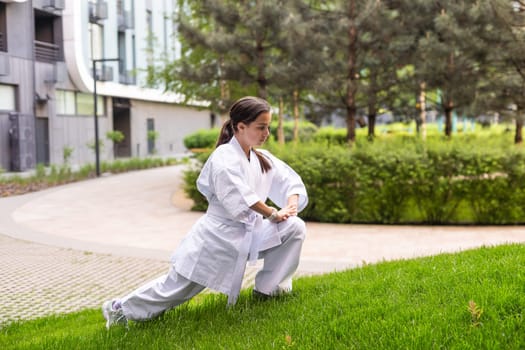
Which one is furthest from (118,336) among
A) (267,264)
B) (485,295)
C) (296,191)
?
(485,295)

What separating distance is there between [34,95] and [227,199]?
80.5 feet

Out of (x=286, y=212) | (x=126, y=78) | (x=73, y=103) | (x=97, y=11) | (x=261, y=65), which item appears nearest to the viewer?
(x=286, y=212)

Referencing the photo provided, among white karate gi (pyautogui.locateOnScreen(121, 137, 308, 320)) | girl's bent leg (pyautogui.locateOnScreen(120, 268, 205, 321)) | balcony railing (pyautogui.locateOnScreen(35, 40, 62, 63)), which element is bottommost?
girl's bent leg (pyautogui.locateOnScreen(120, 268, 205, 321))

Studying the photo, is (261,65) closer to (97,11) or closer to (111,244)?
(111,244)

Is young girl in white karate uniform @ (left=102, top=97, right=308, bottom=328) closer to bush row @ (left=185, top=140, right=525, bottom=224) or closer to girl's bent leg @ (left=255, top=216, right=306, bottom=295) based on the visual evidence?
girl's bent leg @ (left=255, top=216, right=306, bottom=295)

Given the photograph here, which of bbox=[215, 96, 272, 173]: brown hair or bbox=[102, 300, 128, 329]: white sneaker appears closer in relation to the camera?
bbox=[215, 96, 272, 173]: brown hair

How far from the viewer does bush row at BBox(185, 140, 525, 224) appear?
10797mm

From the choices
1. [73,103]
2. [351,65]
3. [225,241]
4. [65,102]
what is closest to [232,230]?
[225,241]

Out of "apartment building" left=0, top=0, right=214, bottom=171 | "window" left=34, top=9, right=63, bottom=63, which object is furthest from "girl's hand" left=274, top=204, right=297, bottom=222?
"window" left=34, top=9, right=63, bottom=63

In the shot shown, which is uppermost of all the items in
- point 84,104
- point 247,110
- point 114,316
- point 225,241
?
point 84,104

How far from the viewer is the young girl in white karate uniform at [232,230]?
13.1 feet

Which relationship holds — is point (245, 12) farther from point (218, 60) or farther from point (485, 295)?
point (485, 295)

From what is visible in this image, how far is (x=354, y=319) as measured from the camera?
3816 mm

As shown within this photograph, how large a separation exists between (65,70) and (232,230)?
25214 millimetres
